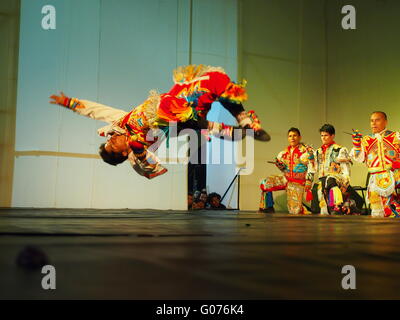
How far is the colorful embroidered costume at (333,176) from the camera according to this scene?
460 cm

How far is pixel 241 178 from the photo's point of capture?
6199mm

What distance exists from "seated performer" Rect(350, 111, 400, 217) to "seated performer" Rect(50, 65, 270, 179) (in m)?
1.37

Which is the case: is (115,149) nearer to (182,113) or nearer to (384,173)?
(182,113)

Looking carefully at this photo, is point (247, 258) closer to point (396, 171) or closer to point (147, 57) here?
point (396, 171)

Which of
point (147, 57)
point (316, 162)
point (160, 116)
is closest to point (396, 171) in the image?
point (316, 162)

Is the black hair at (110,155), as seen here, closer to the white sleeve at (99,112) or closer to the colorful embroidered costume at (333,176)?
the white sleeve at (99,112)

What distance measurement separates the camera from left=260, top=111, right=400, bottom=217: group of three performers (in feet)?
13.3

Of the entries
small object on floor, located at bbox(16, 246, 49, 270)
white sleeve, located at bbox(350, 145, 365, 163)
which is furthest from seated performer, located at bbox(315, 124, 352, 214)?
small object on floor, located at bbox(16, 246, 49, 270)

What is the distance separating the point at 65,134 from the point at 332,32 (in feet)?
13.4

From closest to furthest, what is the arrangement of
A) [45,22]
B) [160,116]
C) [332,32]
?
1. [160,116]
2. [45,22]
3. [332,32]

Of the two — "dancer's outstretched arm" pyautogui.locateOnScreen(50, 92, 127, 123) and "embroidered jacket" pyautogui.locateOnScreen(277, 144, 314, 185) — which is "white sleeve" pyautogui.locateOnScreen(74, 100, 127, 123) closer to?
"dancer's outstretched arm" pyautogui.locateOnScreen(50, 92, 127, 123)

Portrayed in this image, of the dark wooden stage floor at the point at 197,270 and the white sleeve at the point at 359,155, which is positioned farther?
the white sleeve at the point at 359,155

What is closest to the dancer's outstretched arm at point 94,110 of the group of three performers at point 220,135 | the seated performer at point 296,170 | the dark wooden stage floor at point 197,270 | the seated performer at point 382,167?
the group of three performers at point 220,135
